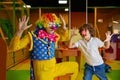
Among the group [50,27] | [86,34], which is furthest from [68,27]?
[50,27]

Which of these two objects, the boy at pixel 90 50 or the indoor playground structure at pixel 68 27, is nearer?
the boy at pixel 90 50

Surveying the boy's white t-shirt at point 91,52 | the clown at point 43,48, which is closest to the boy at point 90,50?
the boy's white t-shirt at point 91,52

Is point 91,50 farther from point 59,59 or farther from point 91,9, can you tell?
point 91,9

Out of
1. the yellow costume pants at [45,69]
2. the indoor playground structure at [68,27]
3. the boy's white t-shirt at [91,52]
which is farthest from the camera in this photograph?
the indoor playground structure at [68,27]

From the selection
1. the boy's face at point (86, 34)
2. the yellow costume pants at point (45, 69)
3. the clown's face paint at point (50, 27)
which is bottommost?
the yellow costume pants at point (45, 69)

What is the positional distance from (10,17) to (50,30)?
12.1 ft

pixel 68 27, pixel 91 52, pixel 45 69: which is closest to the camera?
pixel 45 69

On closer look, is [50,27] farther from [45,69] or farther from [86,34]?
[86,34]

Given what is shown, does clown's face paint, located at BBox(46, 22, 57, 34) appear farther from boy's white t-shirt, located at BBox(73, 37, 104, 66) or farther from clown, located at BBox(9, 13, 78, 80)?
boy's white t-shirt, located at BBox(73, 37, 104, 66)

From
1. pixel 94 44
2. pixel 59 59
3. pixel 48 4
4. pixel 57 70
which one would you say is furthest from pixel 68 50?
pixel 48 4

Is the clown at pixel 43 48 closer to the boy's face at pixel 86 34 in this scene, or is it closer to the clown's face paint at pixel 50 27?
the clown's face paint at pixel 50 27

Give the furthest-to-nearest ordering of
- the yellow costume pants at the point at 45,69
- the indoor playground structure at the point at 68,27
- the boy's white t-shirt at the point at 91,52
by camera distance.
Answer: the indoor playground structure at the point at 68,27 < the boy's white t-shirt at the point at 91,52 < the yellow costume pants at the point at 45,69

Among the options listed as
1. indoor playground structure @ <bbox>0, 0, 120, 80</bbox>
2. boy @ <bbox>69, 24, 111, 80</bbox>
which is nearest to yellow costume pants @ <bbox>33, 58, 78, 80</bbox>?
indoor playground structure @ <bbox>0, 0, 120, 80</bbox>

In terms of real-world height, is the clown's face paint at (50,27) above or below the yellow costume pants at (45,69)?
above
